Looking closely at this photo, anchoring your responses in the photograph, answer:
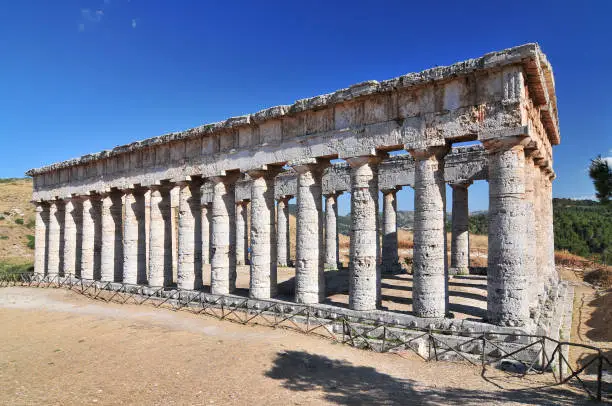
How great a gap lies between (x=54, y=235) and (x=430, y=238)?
26.5 metres

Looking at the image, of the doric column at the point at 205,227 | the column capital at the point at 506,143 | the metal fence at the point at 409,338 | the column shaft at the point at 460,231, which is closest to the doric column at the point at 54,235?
the doric column at the point at 205,227

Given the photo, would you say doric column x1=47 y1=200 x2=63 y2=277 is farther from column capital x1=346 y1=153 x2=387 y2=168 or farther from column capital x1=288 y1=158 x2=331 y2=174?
column capital x1=346 y1=153 x2=387 y2=168

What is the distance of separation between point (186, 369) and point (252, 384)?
2.13 m

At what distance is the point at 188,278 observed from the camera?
20578 millimetres

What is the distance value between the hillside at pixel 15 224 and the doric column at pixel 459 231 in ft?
134

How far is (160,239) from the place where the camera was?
864 inches

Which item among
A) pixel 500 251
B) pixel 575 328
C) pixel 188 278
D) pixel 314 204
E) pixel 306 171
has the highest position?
pixel 306 171

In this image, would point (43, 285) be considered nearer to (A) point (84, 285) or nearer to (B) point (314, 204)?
Result: (A) point (84, 285)

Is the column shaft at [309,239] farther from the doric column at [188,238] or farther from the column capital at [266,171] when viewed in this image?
the doric column at [188,238]

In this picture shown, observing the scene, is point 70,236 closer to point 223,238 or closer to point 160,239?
point 160,239

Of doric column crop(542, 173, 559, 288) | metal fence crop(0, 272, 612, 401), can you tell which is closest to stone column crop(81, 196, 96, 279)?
metal fence crop(0, 272, 612, 401)

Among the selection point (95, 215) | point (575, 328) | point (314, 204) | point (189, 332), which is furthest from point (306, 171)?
point (95, 215)

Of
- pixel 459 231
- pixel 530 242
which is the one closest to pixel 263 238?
pixel 530 242

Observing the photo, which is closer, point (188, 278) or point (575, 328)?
point (575, 328)
